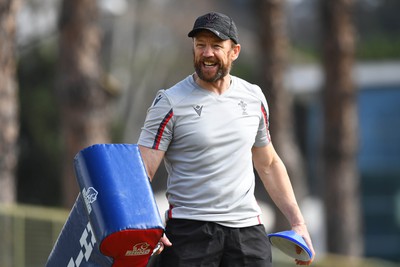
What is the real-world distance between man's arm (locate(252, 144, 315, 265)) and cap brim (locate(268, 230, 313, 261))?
0.06m

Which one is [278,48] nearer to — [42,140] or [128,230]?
[42,140]

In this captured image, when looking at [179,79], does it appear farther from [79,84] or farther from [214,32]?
[214,32]

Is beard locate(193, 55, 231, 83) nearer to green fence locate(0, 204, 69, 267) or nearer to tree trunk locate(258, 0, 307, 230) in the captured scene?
green fence locate(0, 204, 69, 267)

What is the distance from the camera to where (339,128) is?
62.2 feet

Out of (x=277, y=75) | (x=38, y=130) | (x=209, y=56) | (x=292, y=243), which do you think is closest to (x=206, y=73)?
(x=209, y=56)

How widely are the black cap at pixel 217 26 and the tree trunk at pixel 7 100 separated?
210 inches

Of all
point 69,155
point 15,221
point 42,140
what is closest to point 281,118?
point 69,155

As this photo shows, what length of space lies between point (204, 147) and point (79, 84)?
893 centimetres

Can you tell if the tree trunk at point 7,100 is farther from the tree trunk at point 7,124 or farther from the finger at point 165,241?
the finger at point 165,241

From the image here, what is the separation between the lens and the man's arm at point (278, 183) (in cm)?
572

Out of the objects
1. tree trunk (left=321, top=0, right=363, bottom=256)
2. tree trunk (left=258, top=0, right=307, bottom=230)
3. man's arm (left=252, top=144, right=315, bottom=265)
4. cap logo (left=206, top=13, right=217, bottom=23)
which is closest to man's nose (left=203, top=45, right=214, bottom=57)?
cap logo (left=206, top=13, right=217, bottom=23)

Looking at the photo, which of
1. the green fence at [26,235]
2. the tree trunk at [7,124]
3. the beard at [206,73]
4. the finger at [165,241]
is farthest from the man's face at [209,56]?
the green fence at [26,235]

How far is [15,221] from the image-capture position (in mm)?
10984

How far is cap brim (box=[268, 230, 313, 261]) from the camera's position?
551 cm
